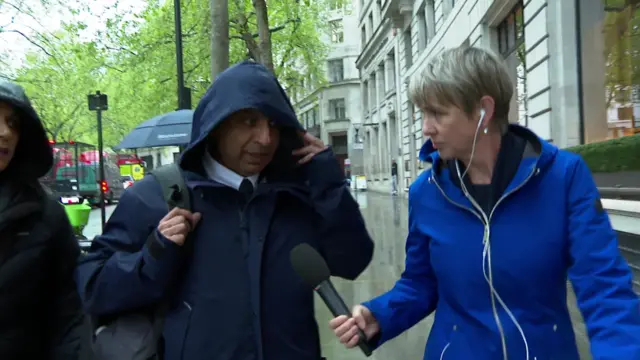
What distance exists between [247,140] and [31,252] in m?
0.84

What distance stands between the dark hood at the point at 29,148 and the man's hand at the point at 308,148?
98 cm

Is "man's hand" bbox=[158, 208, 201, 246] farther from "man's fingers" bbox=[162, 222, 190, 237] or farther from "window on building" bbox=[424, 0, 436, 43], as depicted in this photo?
"window on building" bbox=[424, 0, 436, 43]

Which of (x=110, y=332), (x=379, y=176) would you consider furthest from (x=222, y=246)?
(x=379, y=176)

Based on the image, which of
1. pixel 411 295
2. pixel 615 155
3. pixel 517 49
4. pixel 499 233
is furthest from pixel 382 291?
pixel 517 49

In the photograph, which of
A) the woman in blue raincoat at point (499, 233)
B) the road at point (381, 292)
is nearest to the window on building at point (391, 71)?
the road at point (381, 292)

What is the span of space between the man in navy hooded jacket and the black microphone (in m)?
0.23

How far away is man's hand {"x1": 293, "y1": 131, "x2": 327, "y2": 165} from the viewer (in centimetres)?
217

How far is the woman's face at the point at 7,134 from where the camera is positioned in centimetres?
212

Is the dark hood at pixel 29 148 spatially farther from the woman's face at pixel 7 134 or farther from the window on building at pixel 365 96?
the window on building at pixel 365 96

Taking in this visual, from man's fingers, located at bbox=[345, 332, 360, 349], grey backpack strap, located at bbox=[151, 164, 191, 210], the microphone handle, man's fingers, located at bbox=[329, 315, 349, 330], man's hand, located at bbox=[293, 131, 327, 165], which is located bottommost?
man's fingers, located at bbox=[345, 332, 360, 349]

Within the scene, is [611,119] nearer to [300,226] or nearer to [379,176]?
[300,226]

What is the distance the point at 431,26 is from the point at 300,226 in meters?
21.2

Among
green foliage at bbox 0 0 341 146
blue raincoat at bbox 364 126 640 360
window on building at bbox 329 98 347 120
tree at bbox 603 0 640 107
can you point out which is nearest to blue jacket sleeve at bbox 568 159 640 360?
blue raincoat at bbox 364 126 640 360

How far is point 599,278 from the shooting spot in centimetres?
167
